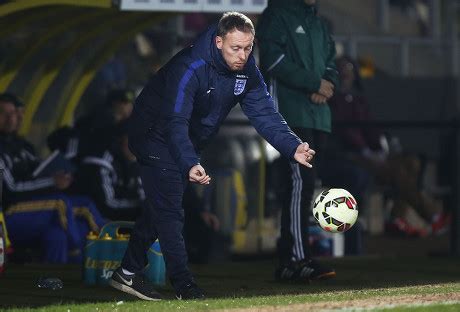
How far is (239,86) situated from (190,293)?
130 cm

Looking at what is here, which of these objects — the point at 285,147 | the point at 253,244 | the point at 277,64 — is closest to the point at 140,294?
the point at 285,147

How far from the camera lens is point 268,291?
1080 cm

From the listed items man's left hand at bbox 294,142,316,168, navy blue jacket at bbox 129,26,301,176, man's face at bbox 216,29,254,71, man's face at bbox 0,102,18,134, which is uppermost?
man's face at bbox 216,29,254,71

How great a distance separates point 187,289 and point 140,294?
353 millimetres

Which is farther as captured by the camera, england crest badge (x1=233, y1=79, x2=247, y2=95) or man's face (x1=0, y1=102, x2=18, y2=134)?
man's face (x1=0, y1=102, x2=18, y2=134)

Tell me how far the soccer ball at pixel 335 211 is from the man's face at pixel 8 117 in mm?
3540

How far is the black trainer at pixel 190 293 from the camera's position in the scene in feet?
32.8

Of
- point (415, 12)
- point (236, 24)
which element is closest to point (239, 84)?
point (236, 24)

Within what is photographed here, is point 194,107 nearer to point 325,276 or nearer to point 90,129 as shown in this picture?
point 325,276

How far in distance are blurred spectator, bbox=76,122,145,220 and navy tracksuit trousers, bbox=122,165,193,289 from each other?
12.1 ft

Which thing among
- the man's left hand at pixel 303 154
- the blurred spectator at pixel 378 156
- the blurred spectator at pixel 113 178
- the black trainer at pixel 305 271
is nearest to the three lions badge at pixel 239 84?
the man's left hand at pixel 303 154

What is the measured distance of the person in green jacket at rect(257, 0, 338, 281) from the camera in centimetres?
1157

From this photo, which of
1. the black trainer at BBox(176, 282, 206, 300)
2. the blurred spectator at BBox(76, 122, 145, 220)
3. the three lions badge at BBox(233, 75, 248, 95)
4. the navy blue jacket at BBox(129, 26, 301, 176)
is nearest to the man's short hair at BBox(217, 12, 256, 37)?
the navy blue jacket at BBox(129, 26, 301, 176)

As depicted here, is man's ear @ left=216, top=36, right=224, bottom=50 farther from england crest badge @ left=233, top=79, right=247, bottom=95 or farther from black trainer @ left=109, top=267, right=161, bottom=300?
black trainer @ left=109, top=267, right=161, bottom=300
